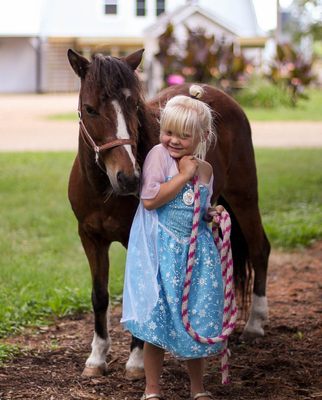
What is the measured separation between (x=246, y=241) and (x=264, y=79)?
20685 millimetres

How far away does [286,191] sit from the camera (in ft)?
36.0

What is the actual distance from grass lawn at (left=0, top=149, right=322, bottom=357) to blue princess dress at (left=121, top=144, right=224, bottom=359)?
145 cm

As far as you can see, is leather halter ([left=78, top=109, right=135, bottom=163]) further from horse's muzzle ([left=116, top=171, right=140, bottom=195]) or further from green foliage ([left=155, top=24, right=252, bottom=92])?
green foliage ([left=155, top=24, right=252, bottom=92])

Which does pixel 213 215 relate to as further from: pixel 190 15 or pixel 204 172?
pixel 190 15

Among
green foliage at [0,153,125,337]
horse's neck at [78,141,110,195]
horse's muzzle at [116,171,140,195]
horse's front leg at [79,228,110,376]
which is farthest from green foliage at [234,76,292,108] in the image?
horse's muzzle at [116,171,140,195]

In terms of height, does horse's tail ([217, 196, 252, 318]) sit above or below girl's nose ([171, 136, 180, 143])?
below

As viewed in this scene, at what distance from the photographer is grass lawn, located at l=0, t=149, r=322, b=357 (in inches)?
247

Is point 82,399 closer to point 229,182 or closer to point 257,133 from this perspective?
point 229,182

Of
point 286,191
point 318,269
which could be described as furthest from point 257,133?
point 318,269

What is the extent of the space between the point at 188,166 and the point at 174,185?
0.37 feet

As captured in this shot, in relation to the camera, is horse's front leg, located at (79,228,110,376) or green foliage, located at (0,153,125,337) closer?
horse's front leg, located at (79,228,110,376)

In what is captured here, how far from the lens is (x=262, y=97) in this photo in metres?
24.0

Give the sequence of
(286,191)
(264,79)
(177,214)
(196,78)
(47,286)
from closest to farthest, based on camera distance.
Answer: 1. (177,214)
2. (47,286)
3. (286,191)
4. (196,78)
5. (264,79)

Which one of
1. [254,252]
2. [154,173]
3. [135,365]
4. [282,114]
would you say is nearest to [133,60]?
[154,173]
